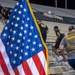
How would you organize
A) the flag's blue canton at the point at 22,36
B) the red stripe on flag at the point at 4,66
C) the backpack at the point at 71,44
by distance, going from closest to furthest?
the flag's blue canton at the point at 22,36
the red stripe on flag at the point at 4,66
the backpack at the point at 71,44

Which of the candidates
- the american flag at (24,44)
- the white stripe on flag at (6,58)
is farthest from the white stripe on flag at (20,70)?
the white stripe on flag at (6,58)

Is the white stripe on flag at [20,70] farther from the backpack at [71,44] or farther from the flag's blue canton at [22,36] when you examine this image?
the backpack at [71,44]

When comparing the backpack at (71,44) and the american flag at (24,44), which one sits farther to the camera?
the backpack at (71,44)

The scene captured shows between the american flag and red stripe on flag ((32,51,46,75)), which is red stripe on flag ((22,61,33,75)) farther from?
red stripe on flag ((32,51,46,75))

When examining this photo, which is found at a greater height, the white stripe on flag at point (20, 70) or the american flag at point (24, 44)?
the american flag at point (24, 44)

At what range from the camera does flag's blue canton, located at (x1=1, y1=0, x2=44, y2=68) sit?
4.29 meters

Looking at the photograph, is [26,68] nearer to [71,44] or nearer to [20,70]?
[20,70]

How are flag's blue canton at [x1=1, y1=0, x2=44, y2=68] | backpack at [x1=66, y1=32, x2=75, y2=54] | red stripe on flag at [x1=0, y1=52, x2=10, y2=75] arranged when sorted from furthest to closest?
backpack at [x1=66, y1=32, x2=75, y2=54] < red stripe on flag at [x1=0, y1=52, x2=10, y2=75] < flag's blue canton at [x1=1, y1=0, x2=44, y2=68]

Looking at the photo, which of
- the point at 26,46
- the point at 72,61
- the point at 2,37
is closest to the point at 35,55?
the point at 26,46

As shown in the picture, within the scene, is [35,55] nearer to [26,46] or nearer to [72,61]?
[26,46]

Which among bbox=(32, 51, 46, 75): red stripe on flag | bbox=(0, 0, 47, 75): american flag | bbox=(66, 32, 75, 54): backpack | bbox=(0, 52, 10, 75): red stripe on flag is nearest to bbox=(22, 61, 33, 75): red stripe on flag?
bbox=(0, 0, 47, 75): american flag

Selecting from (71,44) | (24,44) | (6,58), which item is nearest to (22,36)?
(24,44)

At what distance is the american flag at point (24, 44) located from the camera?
4293 mm

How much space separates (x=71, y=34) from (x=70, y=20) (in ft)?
41.1
